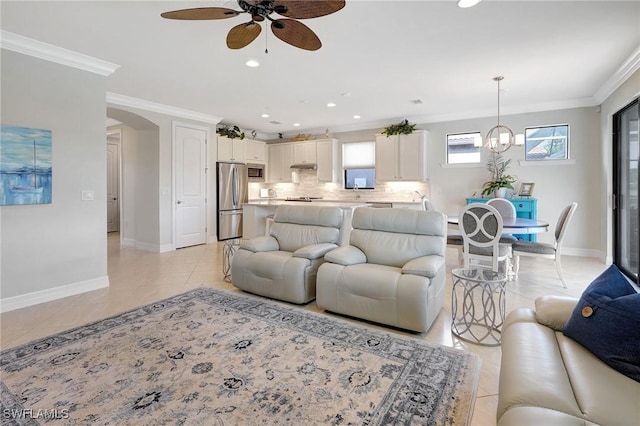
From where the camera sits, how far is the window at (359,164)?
754 centimetres

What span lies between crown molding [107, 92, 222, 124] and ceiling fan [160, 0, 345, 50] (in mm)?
3744

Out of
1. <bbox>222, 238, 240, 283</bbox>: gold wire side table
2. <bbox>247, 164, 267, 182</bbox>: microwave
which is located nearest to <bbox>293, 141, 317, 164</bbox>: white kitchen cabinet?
<bbox>247, 164, 267, 182</bbox>: microwave

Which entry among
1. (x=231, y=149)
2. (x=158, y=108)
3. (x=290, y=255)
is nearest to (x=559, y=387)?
(x=290, y=255)

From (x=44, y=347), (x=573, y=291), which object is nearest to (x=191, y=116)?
(x=44, y=347)

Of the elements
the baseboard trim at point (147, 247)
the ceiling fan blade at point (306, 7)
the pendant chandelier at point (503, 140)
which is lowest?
the baseboard trim at point (147, 247)

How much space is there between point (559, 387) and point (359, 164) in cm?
682

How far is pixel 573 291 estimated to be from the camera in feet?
12.0

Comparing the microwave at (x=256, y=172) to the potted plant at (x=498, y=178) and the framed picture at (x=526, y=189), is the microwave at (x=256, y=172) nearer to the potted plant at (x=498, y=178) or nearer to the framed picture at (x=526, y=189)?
the potted plant at (x=498, y=178)

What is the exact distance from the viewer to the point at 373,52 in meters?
3.50

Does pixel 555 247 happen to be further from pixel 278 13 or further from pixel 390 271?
pixel 278 13

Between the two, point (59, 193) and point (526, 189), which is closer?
point (59, 193)

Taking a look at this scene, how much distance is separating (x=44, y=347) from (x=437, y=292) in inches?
123

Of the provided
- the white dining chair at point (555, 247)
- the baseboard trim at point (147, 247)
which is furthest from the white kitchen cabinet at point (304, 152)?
the white dining chair at point (555, 247)

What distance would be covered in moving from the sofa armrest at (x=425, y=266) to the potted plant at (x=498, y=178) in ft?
11.9
